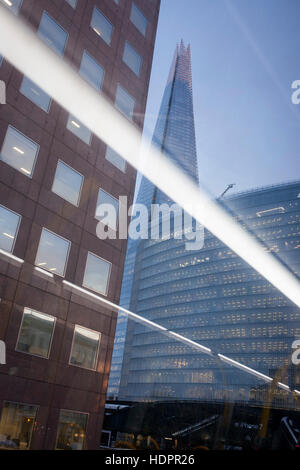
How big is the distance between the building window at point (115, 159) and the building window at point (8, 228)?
24.0 feet

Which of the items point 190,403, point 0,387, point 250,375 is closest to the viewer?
point 0,387

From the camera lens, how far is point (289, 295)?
11662cm

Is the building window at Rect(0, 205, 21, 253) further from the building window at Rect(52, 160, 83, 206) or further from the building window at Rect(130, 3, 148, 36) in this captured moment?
the building window at Rect(130, 3, 148, 36)

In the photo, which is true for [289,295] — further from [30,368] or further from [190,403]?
[30,368]

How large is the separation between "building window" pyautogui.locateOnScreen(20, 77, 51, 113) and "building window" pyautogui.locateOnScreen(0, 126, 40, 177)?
2.10 metres

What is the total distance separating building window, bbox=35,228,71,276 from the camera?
1752 cm

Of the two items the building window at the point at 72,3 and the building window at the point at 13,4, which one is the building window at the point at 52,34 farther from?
the building window at the point at 72,3

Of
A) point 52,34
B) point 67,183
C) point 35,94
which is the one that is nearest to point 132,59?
point 52,34

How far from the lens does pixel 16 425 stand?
48.8 feet

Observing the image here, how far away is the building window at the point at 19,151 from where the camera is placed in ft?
57.1

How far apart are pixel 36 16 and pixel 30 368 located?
674 inches

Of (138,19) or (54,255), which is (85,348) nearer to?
(54,255)

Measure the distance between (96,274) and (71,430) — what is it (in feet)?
23.2
